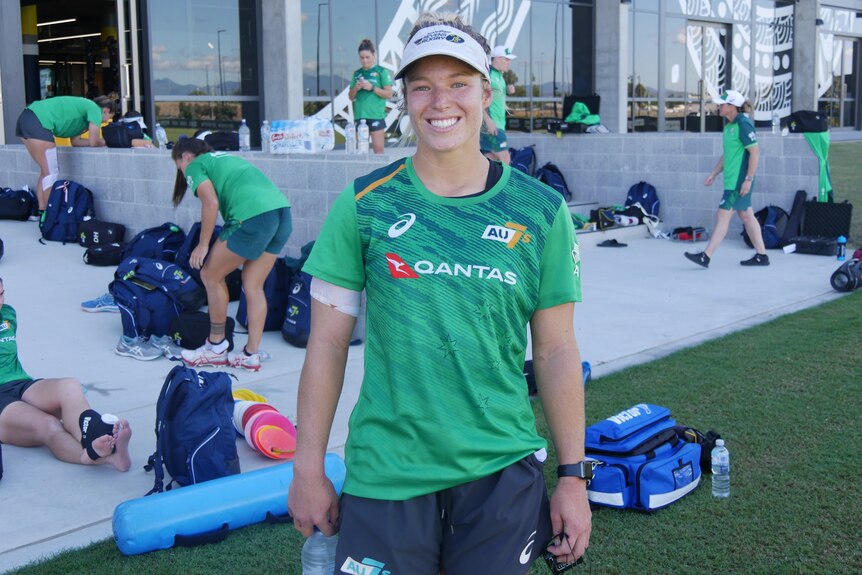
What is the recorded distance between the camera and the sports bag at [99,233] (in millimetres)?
11469

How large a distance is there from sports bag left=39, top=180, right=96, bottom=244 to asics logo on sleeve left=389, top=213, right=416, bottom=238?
10592 millimetres

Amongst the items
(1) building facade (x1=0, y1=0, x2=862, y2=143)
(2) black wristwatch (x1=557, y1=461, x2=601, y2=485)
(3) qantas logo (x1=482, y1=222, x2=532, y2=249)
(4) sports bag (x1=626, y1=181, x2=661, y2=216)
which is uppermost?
(1) building facade (x1=0, y1=0, x2=862, y2=143)

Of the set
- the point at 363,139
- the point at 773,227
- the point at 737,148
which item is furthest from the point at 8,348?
the point at 773,227

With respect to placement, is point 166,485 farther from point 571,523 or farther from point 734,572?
point 571,523

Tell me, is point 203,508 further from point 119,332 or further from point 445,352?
point 119,332

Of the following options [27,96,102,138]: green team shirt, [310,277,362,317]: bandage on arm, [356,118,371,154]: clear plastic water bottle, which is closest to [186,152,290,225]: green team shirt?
[356,118,371,154]: clear plastic water bottle

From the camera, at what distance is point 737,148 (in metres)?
10.9

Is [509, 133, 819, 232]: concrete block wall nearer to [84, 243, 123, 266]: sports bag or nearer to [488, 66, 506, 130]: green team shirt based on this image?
[488, 66, 506, 130]: green team shirt

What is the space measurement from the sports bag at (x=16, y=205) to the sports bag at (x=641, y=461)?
407 inches

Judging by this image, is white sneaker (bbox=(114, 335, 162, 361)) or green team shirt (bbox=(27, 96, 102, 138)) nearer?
white sneaker (bbox=(114, 335, 162, 361))

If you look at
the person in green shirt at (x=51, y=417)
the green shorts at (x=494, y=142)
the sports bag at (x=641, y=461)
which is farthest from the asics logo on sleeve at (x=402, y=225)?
the green shorts at (x=494, y=142)

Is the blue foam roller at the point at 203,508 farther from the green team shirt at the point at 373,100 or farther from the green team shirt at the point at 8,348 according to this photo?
the green team shirt at the point at 373,100

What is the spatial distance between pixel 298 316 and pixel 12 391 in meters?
2.75

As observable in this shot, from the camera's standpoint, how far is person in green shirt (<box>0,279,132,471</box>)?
16.5ft
